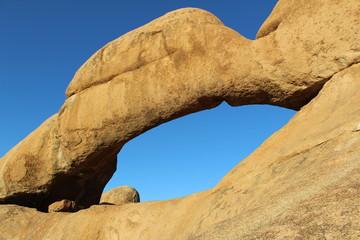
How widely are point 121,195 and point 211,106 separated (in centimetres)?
916

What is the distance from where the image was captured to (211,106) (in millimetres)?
6645

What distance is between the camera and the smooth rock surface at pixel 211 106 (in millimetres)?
3006

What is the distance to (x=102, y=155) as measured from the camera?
305 inches

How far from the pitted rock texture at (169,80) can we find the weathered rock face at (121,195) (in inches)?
218

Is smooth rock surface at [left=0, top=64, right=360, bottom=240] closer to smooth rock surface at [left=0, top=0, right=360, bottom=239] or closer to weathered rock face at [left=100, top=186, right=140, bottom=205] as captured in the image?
smooth rock surface at [left=0, top=0, right=360, bottom=239]

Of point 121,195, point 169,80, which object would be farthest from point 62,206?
point 121,195

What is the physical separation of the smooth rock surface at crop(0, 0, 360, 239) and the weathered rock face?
17.2 feet

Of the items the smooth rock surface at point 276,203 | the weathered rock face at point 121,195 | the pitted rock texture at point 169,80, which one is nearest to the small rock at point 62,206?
the pitted rock texture at point 169,80

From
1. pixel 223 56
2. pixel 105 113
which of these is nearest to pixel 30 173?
pixel 105 113

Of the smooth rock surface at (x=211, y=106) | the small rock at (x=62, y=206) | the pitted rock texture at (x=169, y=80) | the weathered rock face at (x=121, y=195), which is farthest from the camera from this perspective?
the weathered rock face at (x=121, y=195)

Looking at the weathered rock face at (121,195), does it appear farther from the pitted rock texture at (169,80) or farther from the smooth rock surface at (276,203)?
the smooth rock surface at (276,203)

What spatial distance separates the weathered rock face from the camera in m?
14.5

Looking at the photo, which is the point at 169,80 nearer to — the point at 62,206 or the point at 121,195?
the point at 62,206

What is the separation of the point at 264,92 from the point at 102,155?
375 cm
